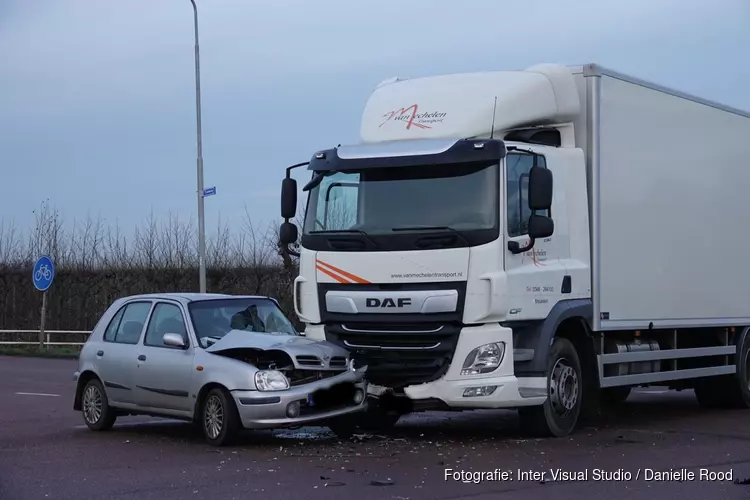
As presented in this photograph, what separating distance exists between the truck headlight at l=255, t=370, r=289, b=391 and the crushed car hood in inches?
9.7

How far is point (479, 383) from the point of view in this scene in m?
11.6

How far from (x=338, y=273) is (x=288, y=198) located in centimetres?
124

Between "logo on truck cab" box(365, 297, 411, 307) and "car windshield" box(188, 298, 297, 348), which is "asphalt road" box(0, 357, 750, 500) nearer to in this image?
"car windshield" box(188, 298, 297, 348)

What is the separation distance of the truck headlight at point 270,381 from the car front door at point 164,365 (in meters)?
0.91

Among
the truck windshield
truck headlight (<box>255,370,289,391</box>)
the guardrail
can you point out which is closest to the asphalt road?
truck headlight (<box>255,370,289,391</box>)

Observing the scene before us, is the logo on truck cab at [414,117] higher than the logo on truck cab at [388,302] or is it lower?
higher

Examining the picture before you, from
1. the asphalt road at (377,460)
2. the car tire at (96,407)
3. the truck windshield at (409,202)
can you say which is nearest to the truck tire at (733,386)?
the asphalt road at (377,460)

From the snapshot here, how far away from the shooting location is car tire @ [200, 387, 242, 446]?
11.6m

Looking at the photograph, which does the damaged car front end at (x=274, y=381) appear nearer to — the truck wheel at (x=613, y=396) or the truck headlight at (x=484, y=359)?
the truck headlight at (x=484, y=359)

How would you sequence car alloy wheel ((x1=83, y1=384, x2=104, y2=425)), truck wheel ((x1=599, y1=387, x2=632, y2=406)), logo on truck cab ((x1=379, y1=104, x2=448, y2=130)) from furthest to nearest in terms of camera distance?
truck wheel ((x1=599, y1=387, x2=632, y2=406)), car alloy wheel ((x1=83, y1=384, x2=104, y2=425)), logo on truck cab ((x1=379, y1=104, x2=448, y2=130))

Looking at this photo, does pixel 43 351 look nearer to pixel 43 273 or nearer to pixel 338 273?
pixel 43 273

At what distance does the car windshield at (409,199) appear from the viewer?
1183 cm

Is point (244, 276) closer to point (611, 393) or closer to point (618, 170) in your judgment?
point (611, 393)

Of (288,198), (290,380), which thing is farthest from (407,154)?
(290,380)
